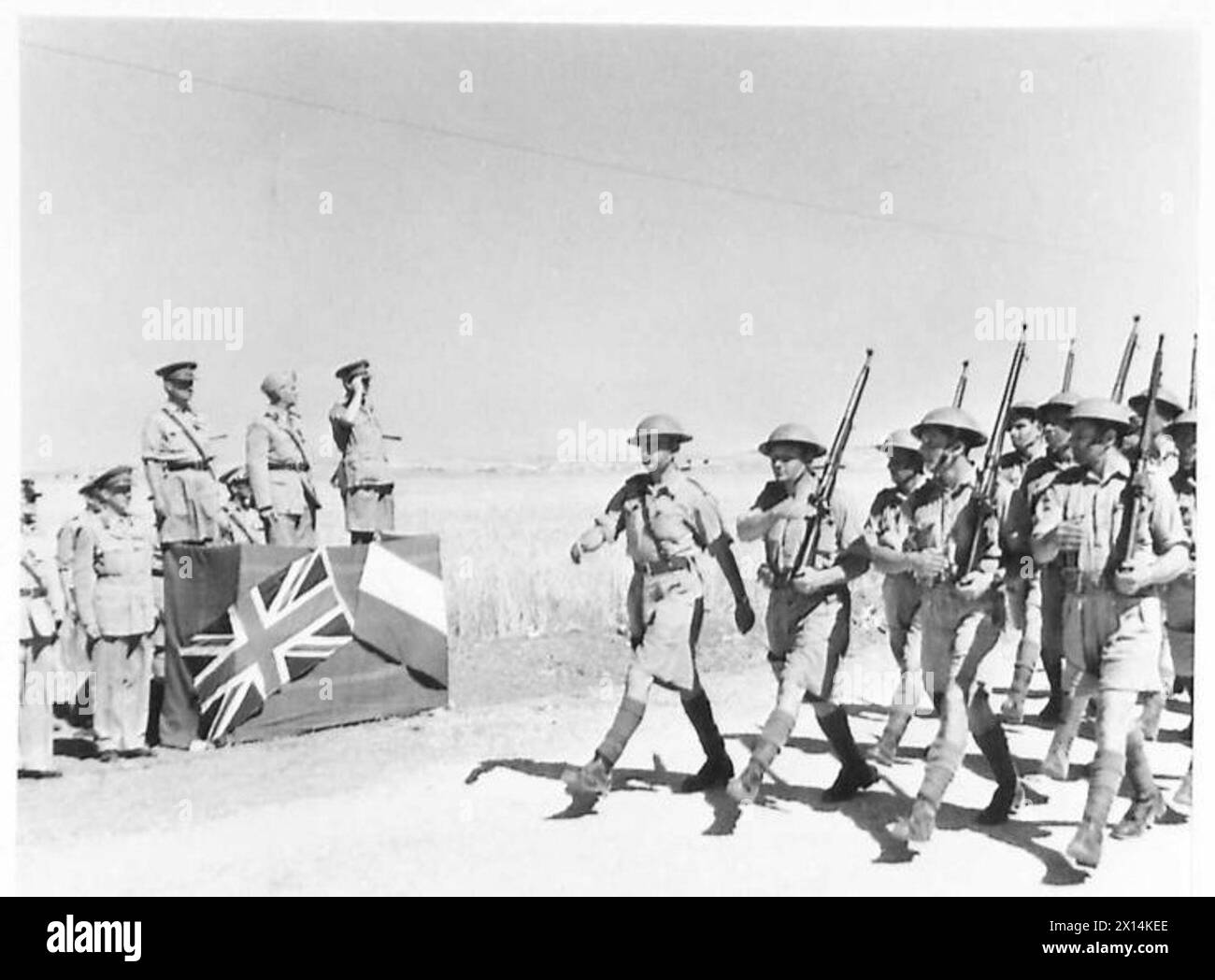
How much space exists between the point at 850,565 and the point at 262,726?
3.35 meters

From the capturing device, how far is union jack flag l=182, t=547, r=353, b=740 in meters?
7.76

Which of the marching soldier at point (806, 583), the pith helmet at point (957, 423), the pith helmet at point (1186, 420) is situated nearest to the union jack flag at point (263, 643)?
the marching soldier at point (806, 583)

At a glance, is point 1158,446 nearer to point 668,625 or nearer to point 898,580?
point 898,580

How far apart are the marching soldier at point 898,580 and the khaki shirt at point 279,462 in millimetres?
3299

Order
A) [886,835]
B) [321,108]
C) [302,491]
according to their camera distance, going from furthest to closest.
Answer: [302,491]
[321,108]
[886,835]

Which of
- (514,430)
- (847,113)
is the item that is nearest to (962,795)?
(514,430)

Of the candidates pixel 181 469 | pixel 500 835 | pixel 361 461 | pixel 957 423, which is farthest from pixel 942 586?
pixel 181 469

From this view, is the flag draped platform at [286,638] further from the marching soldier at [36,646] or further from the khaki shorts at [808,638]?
the khaki shorts at [808,638]

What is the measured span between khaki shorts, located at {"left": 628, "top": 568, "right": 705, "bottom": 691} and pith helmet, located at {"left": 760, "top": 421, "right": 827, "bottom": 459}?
2.70 ft

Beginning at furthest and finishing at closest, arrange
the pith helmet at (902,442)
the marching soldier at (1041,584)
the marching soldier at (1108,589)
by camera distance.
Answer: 1. the pith helmet at (902,442)
2. the marching soldier at (1041,584)
3. the marching soldier at (1108,589)

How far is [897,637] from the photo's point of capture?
313 inches

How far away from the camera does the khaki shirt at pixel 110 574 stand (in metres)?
7.68

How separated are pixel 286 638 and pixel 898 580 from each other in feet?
11.3
